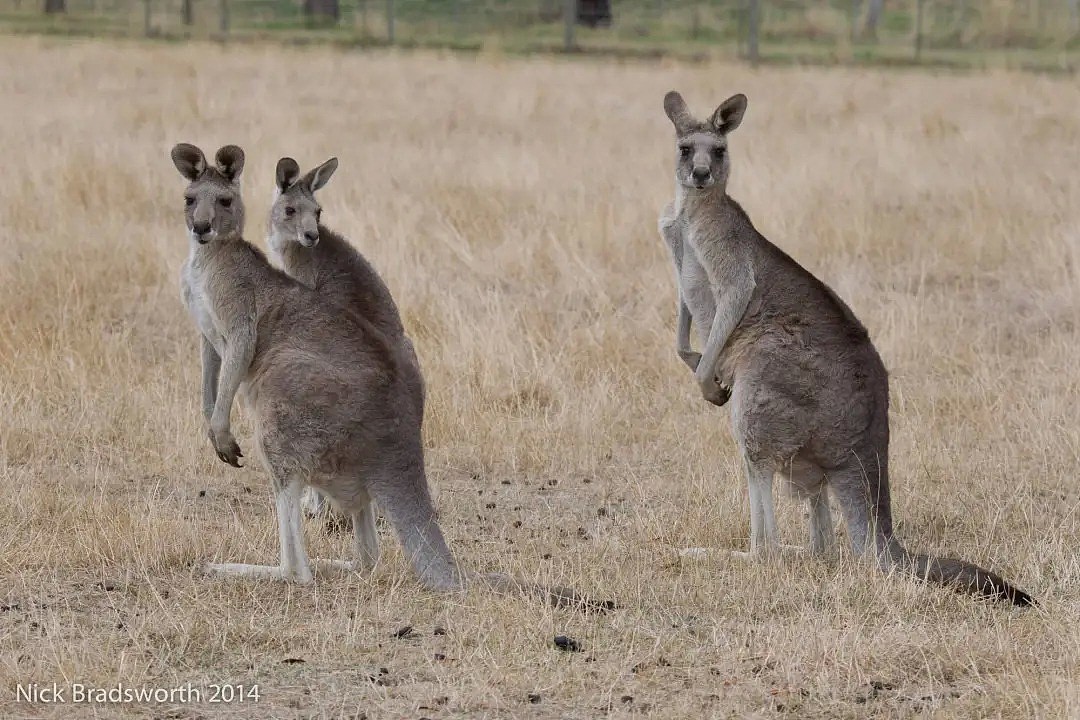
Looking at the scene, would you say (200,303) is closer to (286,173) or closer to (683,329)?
(286,173)

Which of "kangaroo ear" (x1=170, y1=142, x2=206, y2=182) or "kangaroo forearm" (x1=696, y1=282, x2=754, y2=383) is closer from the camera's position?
"kangaroo ear" (x1=170, y1=142, x2=206, y2=182)

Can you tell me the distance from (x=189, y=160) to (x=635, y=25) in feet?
80.9

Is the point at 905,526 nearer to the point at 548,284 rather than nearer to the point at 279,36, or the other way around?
the point at 548,284

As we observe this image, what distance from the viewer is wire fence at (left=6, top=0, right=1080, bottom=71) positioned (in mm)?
24750

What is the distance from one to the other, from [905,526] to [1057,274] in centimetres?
356

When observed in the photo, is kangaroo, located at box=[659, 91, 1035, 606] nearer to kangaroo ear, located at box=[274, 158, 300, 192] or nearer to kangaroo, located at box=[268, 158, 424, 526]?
kangaroo, located at box=[268, 158, 424, 526]

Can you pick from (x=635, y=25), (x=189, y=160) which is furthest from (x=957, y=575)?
(x=635, y=25)

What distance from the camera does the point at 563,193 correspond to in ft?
34.6

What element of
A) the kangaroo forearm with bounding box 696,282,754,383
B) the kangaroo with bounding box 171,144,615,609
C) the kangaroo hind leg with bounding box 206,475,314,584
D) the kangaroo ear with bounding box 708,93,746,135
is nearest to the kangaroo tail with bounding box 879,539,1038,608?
the kangaroo forearm with bounding box 696,282,754,383

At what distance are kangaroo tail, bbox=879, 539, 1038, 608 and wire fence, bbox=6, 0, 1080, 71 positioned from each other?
18.8m

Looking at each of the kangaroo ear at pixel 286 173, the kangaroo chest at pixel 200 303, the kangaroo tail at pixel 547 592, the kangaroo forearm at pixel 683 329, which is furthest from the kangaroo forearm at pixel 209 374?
the kangaroo forearm at pixel 683 329

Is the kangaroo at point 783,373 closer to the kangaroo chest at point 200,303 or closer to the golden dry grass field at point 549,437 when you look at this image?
the golden dry grass field at point 549,437

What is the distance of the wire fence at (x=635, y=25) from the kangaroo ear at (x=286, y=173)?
59.1 ft

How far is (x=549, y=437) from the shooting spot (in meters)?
6.38
